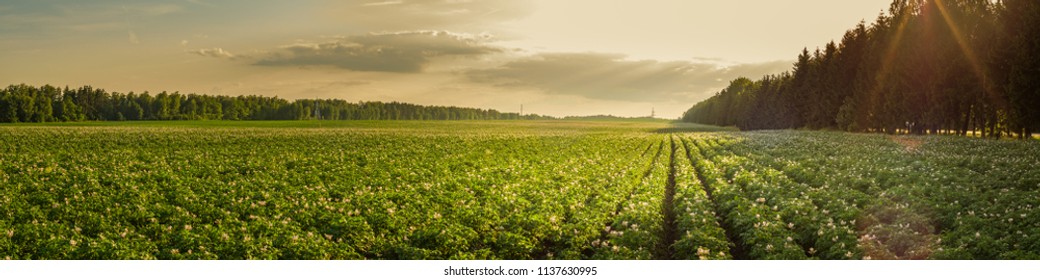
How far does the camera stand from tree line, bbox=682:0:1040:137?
3853cm

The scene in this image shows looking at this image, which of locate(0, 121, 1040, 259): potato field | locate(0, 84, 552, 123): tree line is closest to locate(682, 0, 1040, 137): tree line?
locate(0, 121, 1040, 259): potato field

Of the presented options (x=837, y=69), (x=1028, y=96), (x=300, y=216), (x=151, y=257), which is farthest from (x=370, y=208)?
(x=837, y=69)

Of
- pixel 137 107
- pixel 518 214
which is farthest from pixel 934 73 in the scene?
pixel 137 107

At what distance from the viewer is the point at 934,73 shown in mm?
52156

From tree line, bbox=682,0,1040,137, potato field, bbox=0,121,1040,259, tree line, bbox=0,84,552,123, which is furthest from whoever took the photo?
tree line, bbox=0,84,552,123

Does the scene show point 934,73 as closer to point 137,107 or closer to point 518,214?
point 518,214

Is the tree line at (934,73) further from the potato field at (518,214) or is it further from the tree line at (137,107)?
the tree line at (137,107)

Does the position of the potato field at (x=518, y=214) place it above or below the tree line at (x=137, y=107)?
below

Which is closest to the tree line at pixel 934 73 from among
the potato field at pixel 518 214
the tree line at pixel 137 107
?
the potato field at pixel 518 214

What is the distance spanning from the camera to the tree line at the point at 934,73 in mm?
38531

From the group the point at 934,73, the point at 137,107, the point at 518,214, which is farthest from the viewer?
the point at 137,107

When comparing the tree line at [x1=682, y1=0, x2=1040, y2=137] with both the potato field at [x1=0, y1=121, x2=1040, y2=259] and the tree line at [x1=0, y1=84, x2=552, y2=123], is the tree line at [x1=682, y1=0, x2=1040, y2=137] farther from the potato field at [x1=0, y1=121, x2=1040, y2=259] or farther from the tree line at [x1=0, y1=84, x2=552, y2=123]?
the tree line at [x1=0, y1=84, x2=552, y2=123]

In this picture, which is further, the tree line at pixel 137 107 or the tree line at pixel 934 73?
the tree line at pixel 137 107

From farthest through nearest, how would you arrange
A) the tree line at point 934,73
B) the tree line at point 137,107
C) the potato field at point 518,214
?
the tree line at point 137,107 → the tree line at point 934,73 → the potato field at point 518,214
